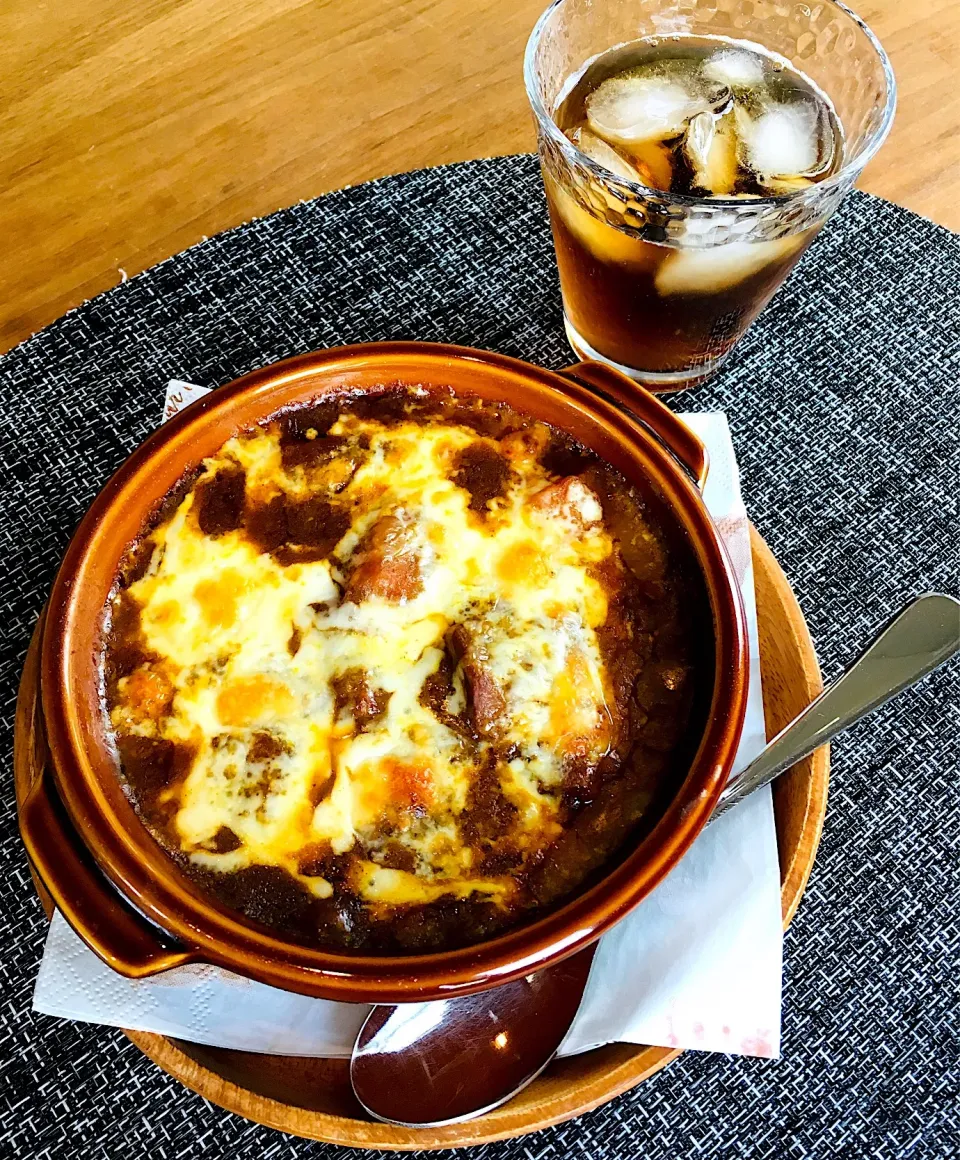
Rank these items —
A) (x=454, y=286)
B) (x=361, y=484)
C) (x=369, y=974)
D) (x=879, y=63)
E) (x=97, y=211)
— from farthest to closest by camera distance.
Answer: (x=97, y=211)
(x=454, y=286)
(x=879, y=63)
(x=361, y=484)
(x=369, y=974)

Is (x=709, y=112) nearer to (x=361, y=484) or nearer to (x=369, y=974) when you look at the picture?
(x=361, y=484)

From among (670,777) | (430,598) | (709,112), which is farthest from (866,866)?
(709,112)

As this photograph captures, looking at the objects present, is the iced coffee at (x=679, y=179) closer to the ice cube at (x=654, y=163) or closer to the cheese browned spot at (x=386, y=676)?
the ice cube at (x=654, y=163)

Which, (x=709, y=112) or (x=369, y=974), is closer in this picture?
(x=369, y=974)

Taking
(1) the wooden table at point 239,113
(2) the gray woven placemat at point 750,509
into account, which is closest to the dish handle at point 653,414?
(2) the gray woven placemat at point 750,509

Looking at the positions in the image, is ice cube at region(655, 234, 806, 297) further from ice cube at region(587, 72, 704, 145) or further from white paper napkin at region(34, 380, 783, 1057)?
white paper napkin at region(34, 380, 783, 1057)

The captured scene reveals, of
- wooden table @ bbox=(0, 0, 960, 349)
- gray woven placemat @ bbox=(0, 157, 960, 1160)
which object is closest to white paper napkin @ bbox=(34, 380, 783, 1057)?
gray woven placemat @ bbox=(0, 157, 960, 1160)

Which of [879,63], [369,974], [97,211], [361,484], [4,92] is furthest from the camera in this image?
[4,92]
